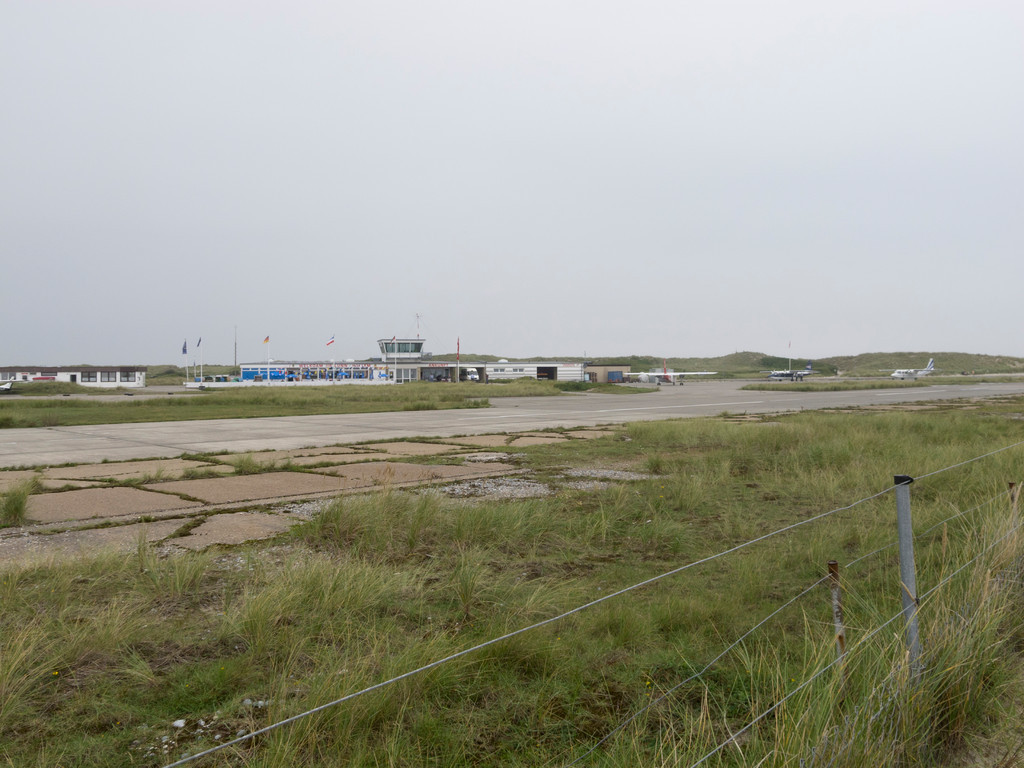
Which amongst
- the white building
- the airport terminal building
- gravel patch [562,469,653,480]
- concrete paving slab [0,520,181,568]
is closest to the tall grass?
concrete paving slab [0,520,181,568]

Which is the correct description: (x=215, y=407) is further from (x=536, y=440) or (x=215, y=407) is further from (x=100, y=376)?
(x=100, y=376)

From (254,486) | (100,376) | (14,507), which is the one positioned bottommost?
(254,486)

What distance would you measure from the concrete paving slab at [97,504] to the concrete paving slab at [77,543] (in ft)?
2.99

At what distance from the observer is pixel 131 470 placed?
11789 mm

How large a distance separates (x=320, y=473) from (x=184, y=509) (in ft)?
10.5

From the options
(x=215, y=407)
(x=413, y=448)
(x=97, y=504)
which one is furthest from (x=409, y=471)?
(x=215, y=407)

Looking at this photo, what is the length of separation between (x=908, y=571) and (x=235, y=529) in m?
6.12

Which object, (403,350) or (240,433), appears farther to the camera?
(403,350)

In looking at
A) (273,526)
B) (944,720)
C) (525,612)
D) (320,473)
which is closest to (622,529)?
(525,612)

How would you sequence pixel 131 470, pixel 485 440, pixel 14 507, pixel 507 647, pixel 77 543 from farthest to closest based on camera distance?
pixel 485 440 < pixel 131 470 < pixel 14 507 < pixel 77 543 < pixel 507 647

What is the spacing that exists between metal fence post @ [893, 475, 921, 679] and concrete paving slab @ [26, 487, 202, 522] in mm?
7739

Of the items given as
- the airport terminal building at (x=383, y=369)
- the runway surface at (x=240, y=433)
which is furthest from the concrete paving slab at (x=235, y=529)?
the airport terminal building at (x=383, y=369)

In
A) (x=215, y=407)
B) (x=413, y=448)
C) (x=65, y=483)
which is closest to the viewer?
(x=65, y=483)

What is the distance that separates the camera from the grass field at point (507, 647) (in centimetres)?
295
